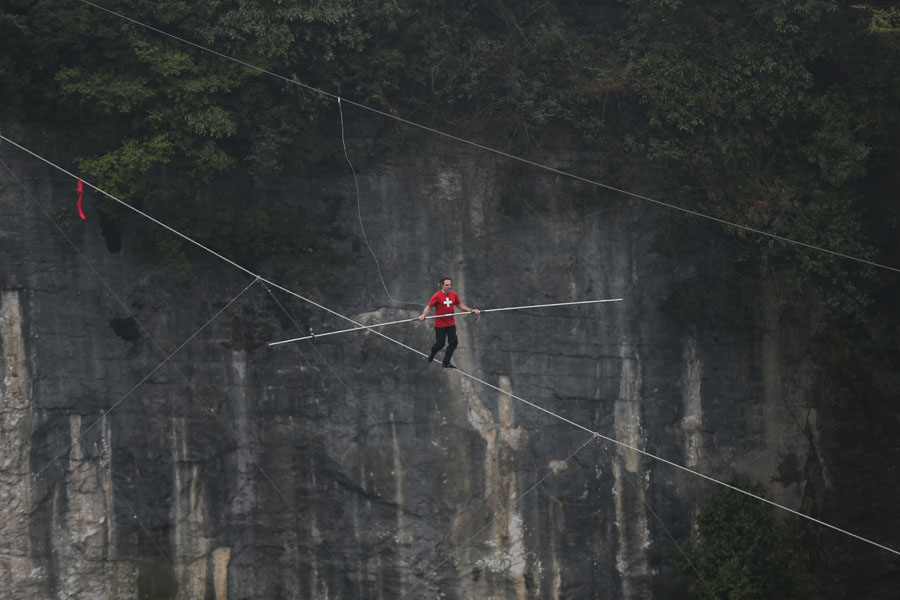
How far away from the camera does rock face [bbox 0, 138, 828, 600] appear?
52.9 ft

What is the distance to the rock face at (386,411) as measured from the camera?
16109 mm

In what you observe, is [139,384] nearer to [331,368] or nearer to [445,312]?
[331,368]

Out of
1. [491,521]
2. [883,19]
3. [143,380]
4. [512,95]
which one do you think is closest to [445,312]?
[512,95]

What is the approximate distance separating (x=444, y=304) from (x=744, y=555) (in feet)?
17.2

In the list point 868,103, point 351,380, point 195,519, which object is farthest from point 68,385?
point 868,103

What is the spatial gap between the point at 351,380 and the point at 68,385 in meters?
3.81

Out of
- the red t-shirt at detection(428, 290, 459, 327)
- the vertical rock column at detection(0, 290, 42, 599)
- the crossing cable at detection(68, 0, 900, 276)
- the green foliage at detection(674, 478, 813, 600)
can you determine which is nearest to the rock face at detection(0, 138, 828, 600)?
the vertical rock column at detection(0, 290, 42, 599)

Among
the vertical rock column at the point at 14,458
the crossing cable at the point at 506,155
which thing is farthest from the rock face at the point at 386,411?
the crossing cable at the point at 506,155

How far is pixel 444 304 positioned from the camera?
1380 centimetres

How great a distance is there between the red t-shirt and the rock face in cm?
247

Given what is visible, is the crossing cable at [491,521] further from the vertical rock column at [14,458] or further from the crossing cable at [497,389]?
the vertical rock column at [14,458]

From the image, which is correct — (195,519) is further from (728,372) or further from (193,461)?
(728,372)

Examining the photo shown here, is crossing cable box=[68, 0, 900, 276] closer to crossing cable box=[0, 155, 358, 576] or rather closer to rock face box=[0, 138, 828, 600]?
rock face box=[0, 138, 828, 600]

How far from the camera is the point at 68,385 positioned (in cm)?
1606
